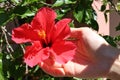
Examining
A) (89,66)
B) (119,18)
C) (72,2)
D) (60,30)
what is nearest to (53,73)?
(89,66)

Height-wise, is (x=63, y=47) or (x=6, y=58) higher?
(x=63, y=47)

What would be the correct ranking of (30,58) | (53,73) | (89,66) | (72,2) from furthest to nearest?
(72,2)
(89,66)
(53,73)
(30,58)

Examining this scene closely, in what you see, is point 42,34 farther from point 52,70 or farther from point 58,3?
point 58,3

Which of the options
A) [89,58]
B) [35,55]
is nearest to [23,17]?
[89,58]

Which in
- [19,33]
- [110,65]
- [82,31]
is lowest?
[110,65]

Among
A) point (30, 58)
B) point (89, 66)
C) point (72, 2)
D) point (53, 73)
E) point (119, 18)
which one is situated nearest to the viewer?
point (30, 58)

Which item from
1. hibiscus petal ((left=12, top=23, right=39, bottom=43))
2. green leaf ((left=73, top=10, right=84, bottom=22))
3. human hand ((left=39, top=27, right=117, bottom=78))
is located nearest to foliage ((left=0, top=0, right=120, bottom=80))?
green leaf ((left=73, top=10, right=84, bottom=22))

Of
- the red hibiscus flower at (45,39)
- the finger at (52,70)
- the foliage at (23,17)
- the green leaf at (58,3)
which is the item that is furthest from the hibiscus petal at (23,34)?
the green leaf at (58,3)

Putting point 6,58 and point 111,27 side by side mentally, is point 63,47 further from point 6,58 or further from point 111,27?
point 111,27
